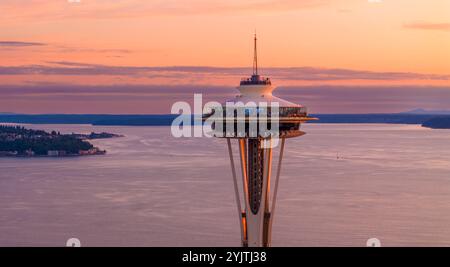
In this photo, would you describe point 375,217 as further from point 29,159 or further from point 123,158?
point 29,159

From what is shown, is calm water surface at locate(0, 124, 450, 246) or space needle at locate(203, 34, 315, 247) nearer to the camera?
space needle at locate(203, 34, 315, 247)

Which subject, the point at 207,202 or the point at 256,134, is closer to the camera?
the point at 256,134

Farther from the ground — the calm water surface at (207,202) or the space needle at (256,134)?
the space needle at (256,134)

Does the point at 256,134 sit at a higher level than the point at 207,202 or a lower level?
higher

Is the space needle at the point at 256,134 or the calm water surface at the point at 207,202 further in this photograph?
the calm water surface at the point at 207,202
